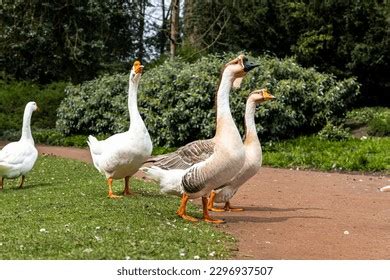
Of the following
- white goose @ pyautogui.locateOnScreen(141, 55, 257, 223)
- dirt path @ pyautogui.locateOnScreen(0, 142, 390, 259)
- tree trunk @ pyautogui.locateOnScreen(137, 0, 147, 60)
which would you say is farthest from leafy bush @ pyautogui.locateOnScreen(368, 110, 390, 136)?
tree trunk @ pyautogui.locateOnScreen(137, 0, 147, 60)

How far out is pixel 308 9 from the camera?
2553 centimetres

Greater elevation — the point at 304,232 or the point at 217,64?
the point at 217,64

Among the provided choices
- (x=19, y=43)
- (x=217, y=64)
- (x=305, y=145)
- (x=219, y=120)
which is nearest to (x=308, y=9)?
(x=217, y=64)

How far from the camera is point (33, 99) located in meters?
27.1

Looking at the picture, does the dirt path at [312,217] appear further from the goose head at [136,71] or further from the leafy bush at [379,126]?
the leafy bush at [379,126]

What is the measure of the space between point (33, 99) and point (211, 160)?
21.0m

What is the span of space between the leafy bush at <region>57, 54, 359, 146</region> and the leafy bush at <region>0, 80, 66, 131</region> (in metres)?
6.60

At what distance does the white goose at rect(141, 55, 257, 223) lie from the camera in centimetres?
733

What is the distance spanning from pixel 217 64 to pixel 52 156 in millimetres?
5609

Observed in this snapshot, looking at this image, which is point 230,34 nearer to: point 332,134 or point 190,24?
point 190,24

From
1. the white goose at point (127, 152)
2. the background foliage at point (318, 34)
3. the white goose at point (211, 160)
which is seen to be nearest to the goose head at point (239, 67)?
the white goose at point (211, 160)

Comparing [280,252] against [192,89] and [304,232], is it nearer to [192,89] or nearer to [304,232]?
[304,232]

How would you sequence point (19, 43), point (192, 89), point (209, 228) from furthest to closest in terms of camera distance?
point (19, 43), point (192, 89), point (209, 228)

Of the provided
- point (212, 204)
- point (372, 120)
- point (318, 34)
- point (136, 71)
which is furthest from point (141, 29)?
point (212, 204)
